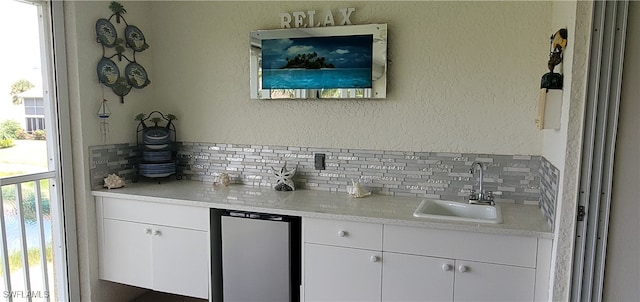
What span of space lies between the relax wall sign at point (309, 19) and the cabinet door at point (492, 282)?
161cm

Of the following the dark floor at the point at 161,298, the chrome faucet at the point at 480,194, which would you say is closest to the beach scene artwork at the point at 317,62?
the chrome faucet at the point at 480,194

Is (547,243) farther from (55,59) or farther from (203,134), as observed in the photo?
(55,59)

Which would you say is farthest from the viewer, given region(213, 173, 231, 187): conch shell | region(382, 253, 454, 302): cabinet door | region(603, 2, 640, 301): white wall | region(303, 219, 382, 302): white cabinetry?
region(213, 173, 231, 187): conch shell

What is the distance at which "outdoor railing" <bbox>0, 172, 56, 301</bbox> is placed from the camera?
2336 millimetres

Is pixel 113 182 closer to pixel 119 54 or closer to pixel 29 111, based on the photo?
pixel 29 111

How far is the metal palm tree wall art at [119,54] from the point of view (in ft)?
8.85

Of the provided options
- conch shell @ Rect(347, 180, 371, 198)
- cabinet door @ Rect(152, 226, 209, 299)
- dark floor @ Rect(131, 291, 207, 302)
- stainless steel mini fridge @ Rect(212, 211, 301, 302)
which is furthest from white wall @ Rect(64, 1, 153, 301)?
conch shell @ Rect(347, 180, 371, 198)

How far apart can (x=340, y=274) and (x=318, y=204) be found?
41cm

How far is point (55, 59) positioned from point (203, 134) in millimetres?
1023

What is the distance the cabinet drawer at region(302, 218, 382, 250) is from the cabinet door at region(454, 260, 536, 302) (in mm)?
425

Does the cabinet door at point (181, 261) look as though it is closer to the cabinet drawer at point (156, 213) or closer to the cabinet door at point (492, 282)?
the cabinet drawer at point (156, 213)

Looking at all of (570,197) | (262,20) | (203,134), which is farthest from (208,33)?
(570,197)

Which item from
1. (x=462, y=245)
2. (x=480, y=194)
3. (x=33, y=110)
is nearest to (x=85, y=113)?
(x=33, y=110)

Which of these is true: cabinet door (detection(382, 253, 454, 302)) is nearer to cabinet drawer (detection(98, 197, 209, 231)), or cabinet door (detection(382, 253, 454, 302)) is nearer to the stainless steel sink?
the stainless steel sink
